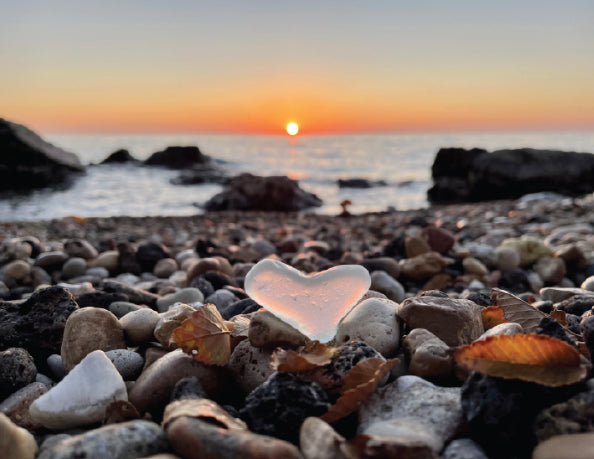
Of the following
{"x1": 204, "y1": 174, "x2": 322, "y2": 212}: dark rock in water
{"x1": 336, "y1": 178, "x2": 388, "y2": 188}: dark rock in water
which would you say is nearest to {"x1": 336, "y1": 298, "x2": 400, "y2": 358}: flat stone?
{"x1": 204, "y1": 174, "x2": 322, "y2": 212}: dark rock in water

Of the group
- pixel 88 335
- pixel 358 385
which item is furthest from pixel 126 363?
pixel 358 385

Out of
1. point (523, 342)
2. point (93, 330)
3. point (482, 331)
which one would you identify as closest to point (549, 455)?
point (523, 342)

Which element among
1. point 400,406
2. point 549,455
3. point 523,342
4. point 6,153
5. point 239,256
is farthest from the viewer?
point 6,153

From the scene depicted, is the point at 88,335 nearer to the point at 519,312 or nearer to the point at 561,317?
the point at 519,312

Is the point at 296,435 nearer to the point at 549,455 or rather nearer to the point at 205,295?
the point at 549,455

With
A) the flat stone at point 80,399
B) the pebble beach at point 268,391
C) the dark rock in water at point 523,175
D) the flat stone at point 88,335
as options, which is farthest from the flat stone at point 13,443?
the dark rock in water at point 523,175

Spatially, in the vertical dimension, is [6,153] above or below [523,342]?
above

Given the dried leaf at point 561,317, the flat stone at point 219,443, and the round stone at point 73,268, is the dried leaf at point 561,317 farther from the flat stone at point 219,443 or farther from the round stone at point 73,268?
the round stone at point 73,268
